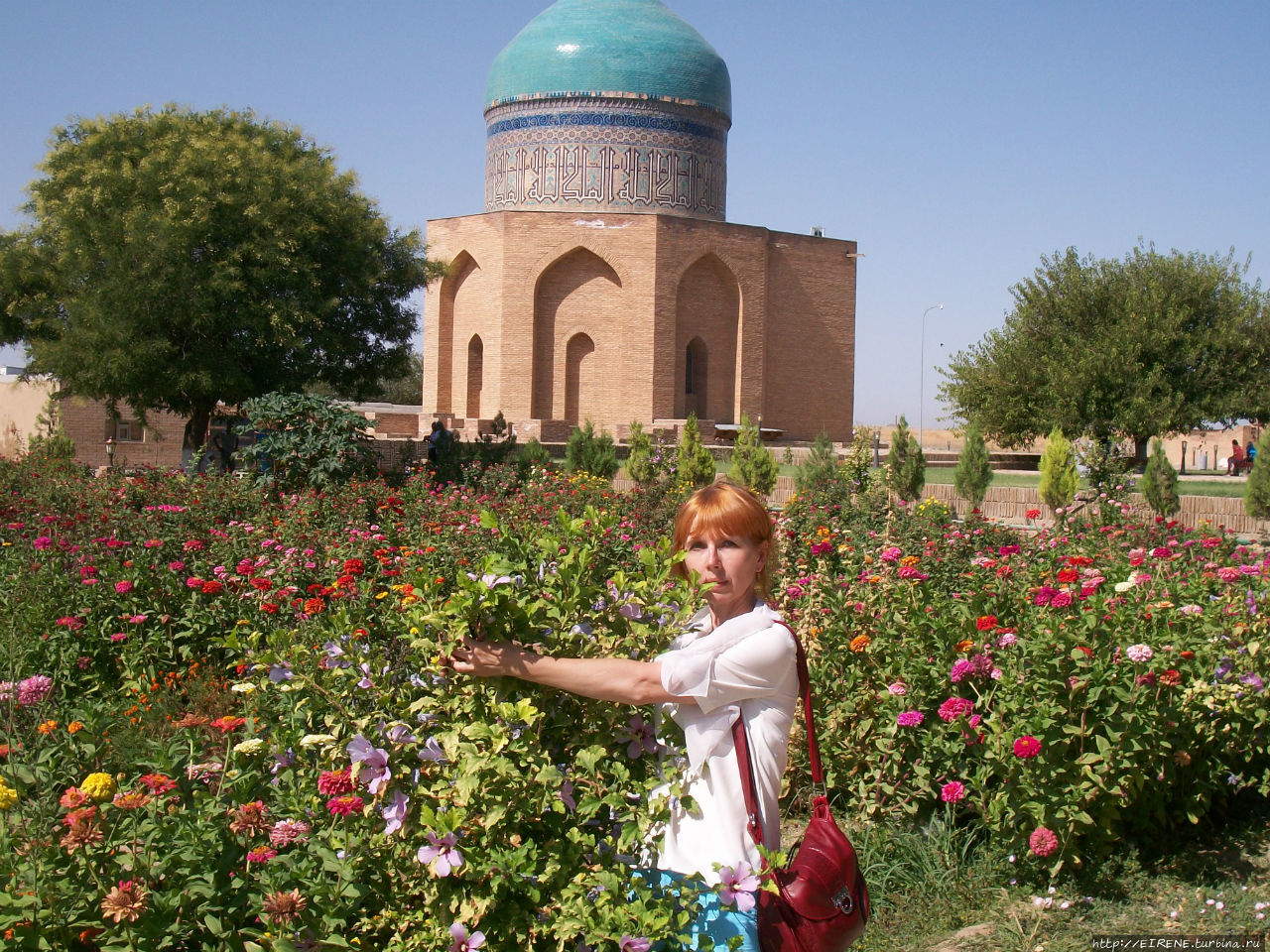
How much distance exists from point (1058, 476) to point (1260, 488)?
6.31ft

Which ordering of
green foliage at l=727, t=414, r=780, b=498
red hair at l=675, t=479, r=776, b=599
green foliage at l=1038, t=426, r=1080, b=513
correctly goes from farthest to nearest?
green foliage at l=1038, t=426, r=1080, b=513, green foliage at l=727, t=414, r=780, b=498, red hair at l=675, t=479, r=776, b=599

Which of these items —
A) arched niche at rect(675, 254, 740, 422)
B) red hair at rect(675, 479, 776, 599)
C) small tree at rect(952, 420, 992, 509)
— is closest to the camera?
red hair at rect(675, 479, 776, 599)

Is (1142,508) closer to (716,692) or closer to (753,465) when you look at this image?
(753,465)

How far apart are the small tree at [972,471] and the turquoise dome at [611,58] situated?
13.2 m

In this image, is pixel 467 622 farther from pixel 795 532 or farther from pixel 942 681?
pixel 795 532

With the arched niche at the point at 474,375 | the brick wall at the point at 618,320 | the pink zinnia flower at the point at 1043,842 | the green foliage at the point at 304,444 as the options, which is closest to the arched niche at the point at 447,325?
the brick wall at the point at 618,320

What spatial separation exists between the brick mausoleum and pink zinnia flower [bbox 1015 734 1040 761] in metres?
19.0

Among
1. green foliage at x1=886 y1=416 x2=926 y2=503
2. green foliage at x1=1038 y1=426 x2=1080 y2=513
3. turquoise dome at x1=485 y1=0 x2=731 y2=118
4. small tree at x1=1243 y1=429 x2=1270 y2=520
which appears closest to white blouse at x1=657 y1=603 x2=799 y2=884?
small tree at x1=1243 y1=429 x2=1270 y2=520

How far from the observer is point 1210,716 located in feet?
9.18

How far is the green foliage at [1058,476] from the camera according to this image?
36.5 ft

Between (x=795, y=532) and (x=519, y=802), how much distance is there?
4.40 m

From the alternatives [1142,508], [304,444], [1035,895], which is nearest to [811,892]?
[1035,895]

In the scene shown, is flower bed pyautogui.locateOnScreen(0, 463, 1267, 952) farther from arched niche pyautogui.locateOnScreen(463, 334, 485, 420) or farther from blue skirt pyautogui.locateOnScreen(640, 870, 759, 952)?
arched niche pyautogui.locateOnScreen(463, 334, 485, 420)

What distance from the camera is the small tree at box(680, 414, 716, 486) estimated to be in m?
10.7
